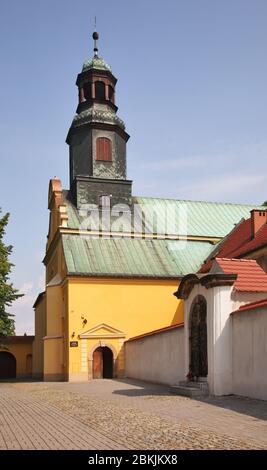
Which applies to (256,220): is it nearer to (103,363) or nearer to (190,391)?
(103,363)

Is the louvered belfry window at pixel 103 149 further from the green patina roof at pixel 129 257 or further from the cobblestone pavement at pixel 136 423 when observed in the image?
the cobblestone pavement at pixel 136 423

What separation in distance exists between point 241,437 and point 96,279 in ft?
82.8

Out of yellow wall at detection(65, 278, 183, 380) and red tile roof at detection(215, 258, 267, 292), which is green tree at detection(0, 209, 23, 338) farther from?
red tile roof at detection(215, 258, 267, 292)

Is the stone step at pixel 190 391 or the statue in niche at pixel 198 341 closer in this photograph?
the stone step at pixel 190 391

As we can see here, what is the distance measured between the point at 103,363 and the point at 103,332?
1.86 m

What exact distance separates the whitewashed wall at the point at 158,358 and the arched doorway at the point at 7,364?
17888 mm

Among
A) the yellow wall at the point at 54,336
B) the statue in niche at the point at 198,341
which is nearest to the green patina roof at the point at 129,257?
the yellow wall at the point at 54,336

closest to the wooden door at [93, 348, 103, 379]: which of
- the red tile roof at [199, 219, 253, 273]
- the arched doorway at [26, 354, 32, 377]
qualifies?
the red tile roof at [199, 219, 253, 273]

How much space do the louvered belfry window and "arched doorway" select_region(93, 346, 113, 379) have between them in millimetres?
13628

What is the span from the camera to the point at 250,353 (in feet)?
55.8

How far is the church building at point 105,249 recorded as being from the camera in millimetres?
→ 34344

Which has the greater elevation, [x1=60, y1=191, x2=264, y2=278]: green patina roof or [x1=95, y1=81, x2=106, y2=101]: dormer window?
[x1=95, y1=81, x2=106, y2=101]: dormer window

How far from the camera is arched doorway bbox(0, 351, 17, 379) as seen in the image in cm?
4803
